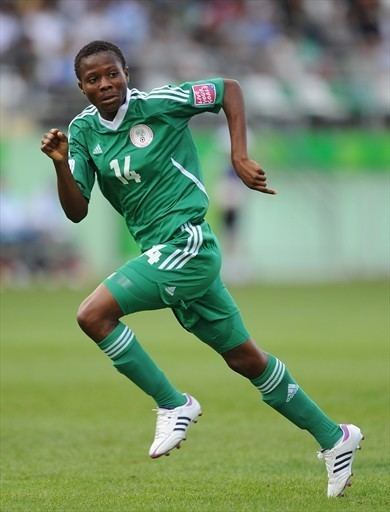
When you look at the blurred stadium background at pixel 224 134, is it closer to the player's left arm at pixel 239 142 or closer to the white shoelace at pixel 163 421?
the player's left arm at pixel 239 142

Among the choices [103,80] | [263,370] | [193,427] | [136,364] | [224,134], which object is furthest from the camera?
[224,134]

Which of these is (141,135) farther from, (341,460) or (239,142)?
(341,460)

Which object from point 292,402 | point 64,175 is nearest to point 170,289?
point 64,175

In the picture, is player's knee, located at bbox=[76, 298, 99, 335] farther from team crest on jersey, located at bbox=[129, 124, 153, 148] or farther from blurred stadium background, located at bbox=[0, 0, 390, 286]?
blurred stadium background, located at bbox=[0, 0, 390, 286]

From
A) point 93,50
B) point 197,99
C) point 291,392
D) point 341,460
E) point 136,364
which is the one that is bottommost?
point 341,460

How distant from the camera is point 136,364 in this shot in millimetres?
6910

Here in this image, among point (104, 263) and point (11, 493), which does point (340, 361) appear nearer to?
point (11, 493)

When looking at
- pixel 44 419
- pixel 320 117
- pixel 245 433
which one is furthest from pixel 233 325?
pixel 320 117

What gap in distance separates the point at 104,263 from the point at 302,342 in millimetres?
10133

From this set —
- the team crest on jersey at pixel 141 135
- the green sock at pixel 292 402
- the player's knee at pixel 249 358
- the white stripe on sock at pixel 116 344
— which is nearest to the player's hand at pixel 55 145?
the team crest on jersey at pixel 141 135

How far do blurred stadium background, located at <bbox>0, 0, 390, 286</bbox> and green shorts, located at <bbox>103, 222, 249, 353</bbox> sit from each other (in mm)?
17311

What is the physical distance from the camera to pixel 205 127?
26203 millimetres

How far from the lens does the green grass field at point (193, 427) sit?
6.99 metres

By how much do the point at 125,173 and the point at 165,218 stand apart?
331mm
